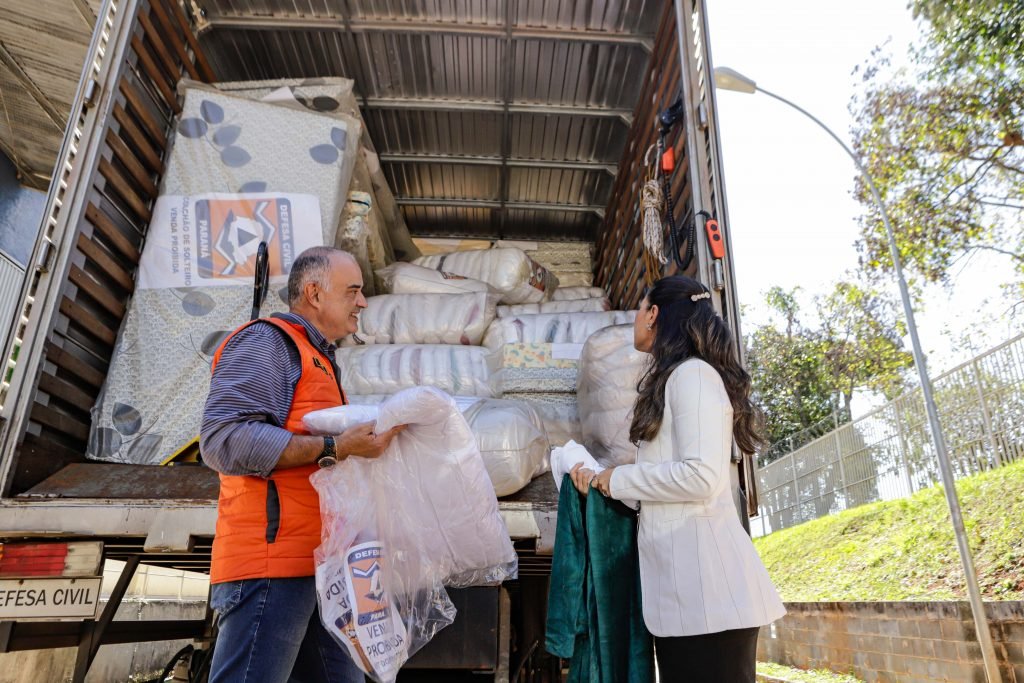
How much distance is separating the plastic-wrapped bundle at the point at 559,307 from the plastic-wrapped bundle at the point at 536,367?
468 millimetres

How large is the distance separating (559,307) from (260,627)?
9.37ft

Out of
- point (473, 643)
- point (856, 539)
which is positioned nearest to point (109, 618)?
point (473, 643)

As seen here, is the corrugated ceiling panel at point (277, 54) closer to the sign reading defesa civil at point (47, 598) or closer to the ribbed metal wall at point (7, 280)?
the ribbed metal wall at point (7, 280)

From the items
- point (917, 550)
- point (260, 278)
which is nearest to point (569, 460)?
point (260, 278)


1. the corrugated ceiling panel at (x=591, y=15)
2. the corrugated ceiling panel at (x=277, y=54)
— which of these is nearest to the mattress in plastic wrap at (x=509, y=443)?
the corrugated ceiling panel at (x=591, y=15)

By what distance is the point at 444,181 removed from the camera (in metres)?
5.25

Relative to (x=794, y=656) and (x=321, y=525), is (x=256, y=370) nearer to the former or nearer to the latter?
(x=321, y=525)

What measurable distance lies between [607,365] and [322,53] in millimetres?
2770

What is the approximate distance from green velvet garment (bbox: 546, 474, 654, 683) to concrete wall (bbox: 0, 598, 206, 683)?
4369mm

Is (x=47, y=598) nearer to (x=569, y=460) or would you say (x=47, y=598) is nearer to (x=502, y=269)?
(x=569, y=460)

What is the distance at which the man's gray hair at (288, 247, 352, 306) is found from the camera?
1618 millimetres

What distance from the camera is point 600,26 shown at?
404 cm

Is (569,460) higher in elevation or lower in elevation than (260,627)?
higher

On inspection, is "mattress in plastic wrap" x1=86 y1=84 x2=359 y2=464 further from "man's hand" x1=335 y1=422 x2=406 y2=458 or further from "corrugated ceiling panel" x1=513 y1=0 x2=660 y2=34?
"man's hand" x1=335 y1=422 x2=406 y2=458
